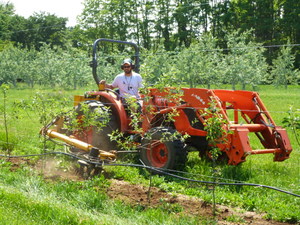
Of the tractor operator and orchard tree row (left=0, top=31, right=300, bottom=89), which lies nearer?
the tractor operator

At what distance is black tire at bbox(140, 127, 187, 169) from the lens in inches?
269

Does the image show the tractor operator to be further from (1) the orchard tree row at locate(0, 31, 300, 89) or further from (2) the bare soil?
(2) the bare soil

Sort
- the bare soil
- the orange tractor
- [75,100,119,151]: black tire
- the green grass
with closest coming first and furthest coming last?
the green grass, the bare soil, the orange tractor, [75,100,119,151]: black tire

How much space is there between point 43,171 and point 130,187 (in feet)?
5.70

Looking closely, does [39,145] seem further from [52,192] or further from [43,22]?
[43,22]

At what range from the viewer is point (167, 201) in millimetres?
5734

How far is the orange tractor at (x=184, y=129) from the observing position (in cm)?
656

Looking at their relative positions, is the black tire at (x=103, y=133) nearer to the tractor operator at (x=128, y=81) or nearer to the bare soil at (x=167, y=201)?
the tractor operator at (x=128, y=81)

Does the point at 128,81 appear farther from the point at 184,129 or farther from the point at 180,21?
the point at 180,21

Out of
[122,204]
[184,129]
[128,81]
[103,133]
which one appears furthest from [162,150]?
[122,204]

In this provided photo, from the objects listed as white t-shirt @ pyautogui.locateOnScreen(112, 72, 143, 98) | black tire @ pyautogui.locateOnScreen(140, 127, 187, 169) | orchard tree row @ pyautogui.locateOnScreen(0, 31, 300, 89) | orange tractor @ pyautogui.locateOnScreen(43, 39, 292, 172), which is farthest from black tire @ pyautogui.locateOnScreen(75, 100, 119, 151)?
orchard tree row @ pyautogui.locateOnScreen(0, 31, 300, 89)

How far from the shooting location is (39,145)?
9617 millimetres

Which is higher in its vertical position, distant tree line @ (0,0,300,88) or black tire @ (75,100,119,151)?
distant tree line @ (0,0,300,88)

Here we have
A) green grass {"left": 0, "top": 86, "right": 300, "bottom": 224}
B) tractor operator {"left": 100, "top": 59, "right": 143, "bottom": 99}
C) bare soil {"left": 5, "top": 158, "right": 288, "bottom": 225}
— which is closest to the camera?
green grass {"left": 0, "top": 86, "right": 300, "bottom": 224}
